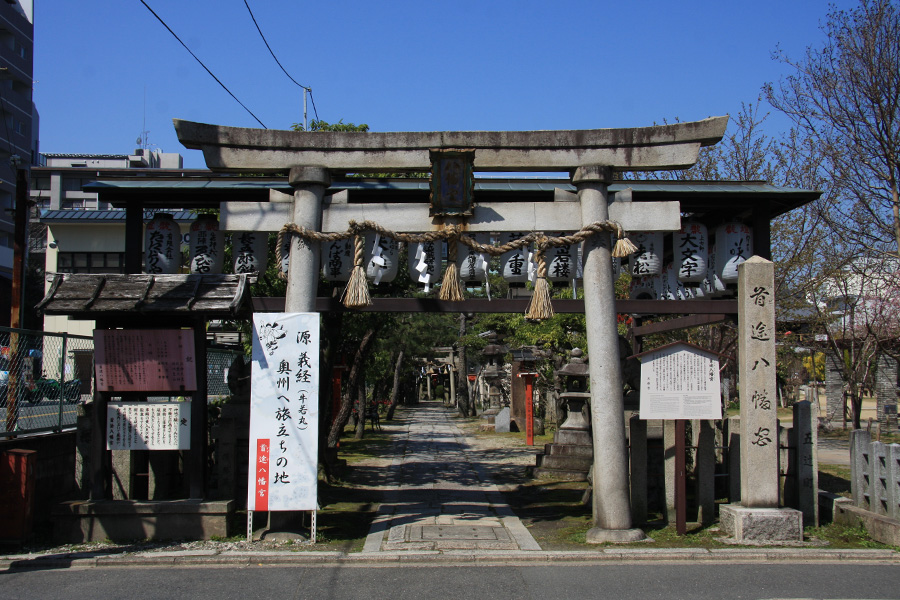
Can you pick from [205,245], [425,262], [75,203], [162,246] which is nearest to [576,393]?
[425,262]

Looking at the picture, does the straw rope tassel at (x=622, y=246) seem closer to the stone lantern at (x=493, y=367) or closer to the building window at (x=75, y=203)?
the stone lantern at (x=493, y=367)

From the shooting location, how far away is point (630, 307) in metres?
9.81

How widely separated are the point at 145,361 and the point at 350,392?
8743 millimetres

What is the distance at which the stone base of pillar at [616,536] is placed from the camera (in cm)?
862

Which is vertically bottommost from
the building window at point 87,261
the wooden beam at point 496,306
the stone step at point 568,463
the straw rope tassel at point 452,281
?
the stone step at point 568,463

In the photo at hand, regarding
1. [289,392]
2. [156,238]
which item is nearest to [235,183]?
[156,238]

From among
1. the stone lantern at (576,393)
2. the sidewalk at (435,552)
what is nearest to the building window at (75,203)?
the stone lantern at (576,393)

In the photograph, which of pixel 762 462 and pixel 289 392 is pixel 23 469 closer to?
pixel 289 392

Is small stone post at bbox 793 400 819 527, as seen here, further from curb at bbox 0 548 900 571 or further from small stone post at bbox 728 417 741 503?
curb at bbox 0 548 900 571

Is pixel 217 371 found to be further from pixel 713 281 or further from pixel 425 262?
pixel 713 281

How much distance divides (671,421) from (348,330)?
937 centimetres

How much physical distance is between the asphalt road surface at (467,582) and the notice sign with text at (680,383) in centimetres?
195

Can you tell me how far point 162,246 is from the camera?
10172mm

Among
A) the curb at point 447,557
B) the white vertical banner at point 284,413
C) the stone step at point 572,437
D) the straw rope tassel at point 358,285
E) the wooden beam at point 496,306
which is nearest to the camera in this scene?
the curb at point 447,557
